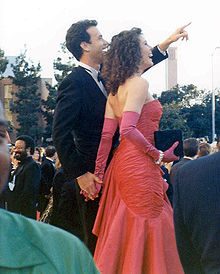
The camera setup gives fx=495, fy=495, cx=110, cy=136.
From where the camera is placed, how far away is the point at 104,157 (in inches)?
133

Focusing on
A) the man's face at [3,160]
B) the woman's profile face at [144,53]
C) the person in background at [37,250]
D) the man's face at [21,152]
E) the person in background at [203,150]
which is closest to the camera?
the person in background at [37,250]

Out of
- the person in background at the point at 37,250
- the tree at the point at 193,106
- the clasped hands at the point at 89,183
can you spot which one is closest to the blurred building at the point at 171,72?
the tree at the point at 193,106

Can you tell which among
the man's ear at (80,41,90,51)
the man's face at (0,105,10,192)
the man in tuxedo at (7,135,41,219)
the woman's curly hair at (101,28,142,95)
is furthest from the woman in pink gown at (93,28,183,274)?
the man in tuxedo at (7,135,41,219)

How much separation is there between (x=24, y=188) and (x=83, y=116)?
4.34 m

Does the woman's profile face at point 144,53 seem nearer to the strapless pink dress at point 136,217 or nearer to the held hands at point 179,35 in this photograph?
the strapless pink dress at point 136,217

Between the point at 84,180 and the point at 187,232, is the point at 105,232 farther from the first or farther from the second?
the point at 187,232

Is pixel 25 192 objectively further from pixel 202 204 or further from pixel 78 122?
pixel 202 204

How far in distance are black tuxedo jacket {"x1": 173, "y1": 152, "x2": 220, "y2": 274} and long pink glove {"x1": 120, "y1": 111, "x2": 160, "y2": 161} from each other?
4.52 ft

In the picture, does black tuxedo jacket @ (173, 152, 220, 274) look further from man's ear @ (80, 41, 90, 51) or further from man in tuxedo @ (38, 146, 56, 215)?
man in tuxedo @ (38, 146, 56, 215)

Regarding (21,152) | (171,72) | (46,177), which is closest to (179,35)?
(21,152)

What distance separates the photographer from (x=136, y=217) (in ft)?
11.2

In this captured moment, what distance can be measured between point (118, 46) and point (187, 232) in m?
1.83

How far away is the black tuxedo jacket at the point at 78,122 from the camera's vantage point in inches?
131

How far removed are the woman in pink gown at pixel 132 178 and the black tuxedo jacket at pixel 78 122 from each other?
0.09m
